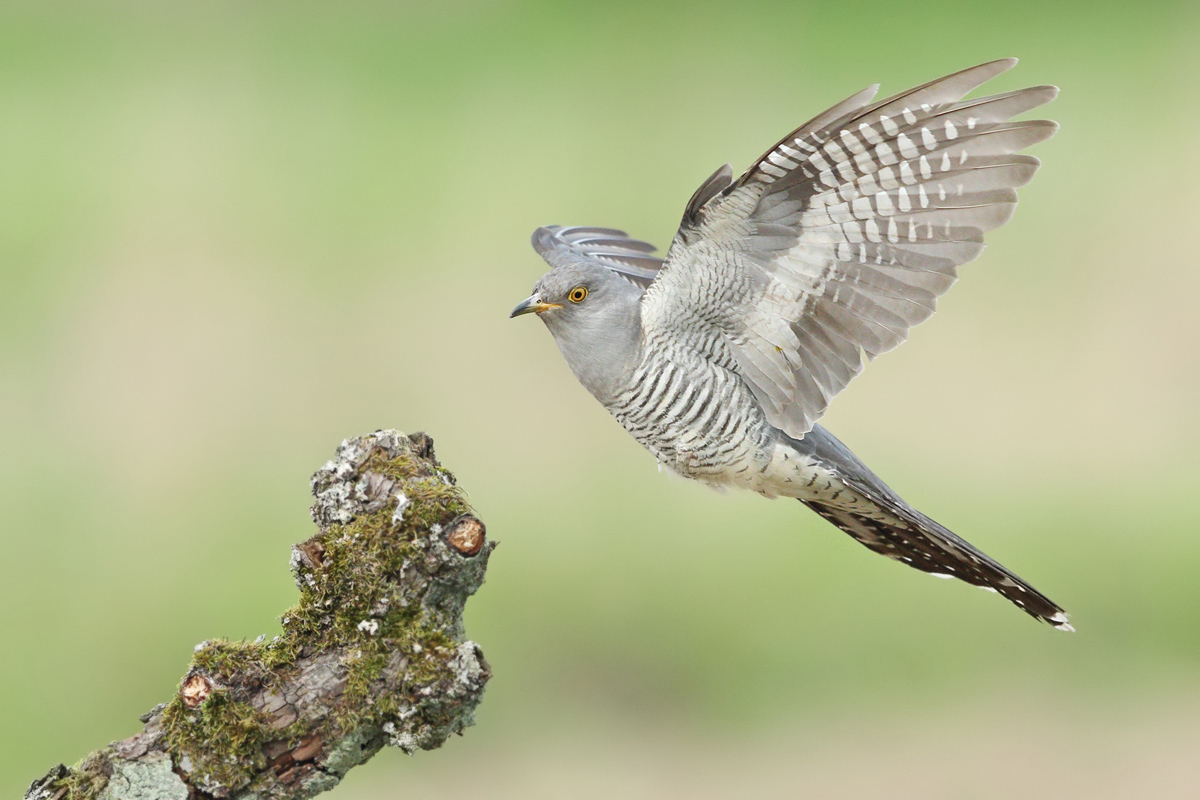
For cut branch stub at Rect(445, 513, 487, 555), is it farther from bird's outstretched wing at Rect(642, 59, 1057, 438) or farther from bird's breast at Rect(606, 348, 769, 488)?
bird's breast at Rect(606, 348, 769, 488)

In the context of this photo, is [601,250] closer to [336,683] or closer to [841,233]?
[841,233]

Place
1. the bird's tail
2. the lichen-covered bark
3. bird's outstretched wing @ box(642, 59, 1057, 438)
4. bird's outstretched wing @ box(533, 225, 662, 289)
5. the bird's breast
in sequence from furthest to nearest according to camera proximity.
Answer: bird's outstretched wing @ box(533, 225, 662, 289) → the bird's tail → the bird's breast → bird's outstretched wing @ box(642, 59, 1057, 438) → the lichen-covered bark

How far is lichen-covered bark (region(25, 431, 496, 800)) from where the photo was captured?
1866mm

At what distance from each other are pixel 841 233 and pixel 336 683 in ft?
4.68

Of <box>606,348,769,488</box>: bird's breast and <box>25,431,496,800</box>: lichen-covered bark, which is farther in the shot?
<box>606,348,769,488</box>: bird's breast

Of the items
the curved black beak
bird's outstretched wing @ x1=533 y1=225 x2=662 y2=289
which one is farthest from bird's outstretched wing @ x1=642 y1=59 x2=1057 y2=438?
bird's outstretched wing @ x1=533 y1=225 x2=662 y2=289

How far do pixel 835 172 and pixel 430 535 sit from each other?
119 cm

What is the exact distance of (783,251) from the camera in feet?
8.76

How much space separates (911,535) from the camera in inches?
127

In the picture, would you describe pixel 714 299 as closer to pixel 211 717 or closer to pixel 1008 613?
pixel 211 717

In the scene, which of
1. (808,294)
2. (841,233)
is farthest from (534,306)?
(841,233)

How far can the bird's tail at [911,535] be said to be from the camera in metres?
3.04

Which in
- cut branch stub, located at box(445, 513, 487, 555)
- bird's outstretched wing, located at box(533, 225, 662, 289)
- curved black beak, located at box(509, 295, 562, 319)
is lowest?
cut branch stub, located at box(445, 513, 487, 555)

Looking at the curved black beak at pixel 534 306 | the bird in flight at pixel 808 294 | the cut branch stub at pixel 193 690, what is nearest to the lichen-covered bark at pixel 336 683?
the cut branch stub at pixel 193 690
